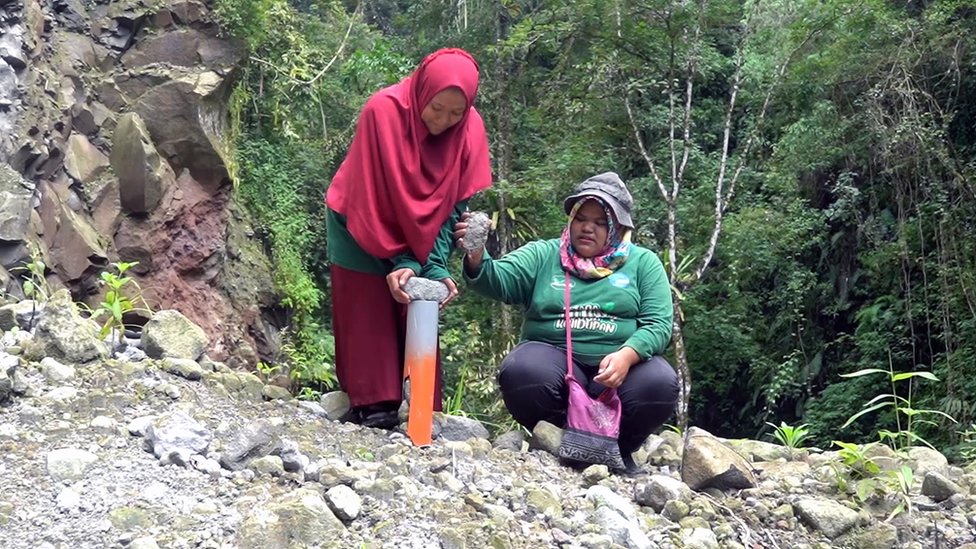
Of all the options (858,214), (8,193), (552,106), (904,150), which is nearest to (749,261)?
(858,214)

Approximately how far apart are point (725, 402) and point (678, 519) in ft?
29.4

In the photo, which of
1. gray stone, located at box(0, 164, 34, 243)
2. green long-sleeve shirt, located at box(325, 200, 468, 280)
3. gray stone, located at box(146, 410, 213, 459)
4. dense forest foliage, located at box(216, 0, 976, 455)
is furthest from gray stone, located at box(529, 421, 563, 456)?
dense forest foliage, located at box(216, 0, 976, 455)

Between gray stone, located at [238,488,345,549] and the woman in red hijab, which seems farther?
the woman in red hijab

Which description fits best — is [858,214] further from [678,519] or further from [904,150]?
[678,519]

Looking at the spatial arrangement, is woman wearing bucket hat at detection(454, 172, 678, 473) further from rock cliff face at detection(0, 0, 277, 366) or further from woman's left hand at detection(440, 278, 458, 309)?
rock cliff face at detection(0, 0, 277, 366)

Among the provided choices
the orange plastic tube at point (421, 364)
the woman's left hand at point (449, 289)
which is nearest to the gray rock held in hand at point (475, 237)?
the woman's left hand at point (449, 289)

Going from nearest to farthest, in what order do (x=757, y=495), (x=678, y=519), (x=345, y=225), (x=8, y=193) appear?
(x=678, y=519) < (x=757, y=495) < (x=345, y=225) < (x=8, y=193)

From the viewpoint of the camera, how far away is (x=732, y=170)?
11.2 meters

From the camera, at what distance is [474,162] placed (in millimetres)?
3488

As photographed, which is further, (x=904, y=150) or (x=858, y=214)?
(x=858, y=214)

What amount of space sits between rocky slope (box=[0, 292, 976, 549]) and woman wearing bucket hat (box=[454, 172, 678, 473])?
174mm

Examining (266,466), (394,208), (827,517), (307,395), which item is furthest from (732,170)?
(266,466)

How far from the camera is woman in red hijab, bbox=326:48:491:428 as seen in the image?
10.6ft

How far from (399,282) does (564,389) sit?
652mm
